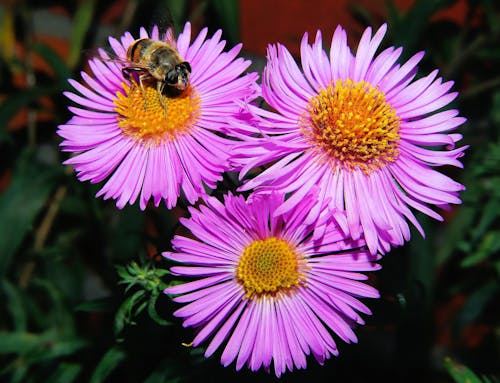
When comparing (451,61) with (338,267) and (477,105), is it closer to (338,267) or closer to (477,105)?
(477,105)

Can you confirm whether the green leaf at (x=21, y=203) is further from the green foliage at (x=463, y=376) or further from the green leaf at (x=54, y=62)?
the green foliage at (x=463, y=376)

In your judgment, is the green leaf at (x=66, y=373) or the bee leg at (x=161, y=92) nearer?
the bee leg at (x=161, y=92)

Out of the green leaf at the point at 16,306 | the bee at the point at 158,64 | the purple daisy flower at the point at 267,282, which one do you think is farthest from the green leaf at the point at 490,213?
the green leaf at the point at 16,306

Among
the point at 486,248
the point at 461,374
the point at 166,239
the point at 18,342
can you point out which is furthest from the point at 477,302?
the point at 18,342

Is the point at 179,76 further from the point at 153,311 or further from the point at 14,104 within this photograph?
the point at 14,104

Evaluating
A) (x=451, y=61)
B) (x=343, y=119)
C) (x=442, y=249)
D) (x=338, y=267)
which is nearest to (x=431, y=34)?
(x=451, y=61)
